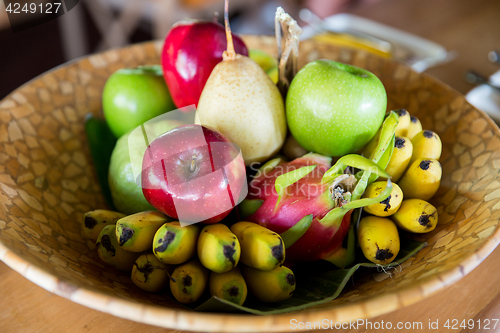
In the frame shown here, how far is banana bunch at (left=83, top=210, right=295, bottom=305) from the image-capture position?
38 centimetres

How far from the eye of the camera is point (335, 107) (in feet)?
1.55

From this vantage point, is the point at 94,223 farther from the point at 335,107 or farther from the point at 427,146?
the point at 427,146

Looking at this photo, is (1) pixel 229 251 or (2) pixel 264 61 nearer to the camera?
(1) pixel 229 251

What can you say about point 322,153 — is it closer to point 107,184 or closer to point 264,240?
point 264,240

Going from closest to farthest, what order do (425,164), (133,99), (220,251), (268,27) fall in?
1. (220,251)
2. (425,164)
3. (133,99)
4. (268,27)

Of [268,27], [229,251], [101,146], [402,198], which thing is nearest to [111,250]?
[229,251]

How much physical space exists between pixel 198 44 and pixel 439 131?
41 centimetres

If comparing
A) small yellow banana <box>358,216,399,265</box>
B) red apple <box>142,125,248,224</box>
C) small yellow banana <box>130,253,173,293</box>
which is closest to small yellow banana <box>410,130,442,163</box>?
small yellow banana <box>358,216,399,265</box>

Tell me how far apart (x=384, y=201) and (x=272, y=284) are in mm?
165

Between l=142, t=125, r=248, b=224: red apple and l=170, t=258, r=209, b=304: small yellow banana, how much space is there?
0.05 m

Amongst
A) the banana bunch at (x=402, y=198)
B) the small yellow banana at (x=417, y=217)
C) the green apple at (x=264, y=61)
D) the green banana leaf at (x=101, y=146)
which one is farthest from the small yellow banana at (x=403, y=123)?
the green banana leaf at (x=101, y=146)

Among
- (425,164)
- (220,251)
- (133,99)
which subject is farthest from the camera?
(133,99)

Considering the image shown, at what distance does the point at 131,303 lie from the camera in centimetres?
32

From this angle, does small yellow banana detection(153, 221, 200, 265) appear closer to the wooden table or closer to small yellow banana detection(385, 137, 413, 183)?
the wooden table
